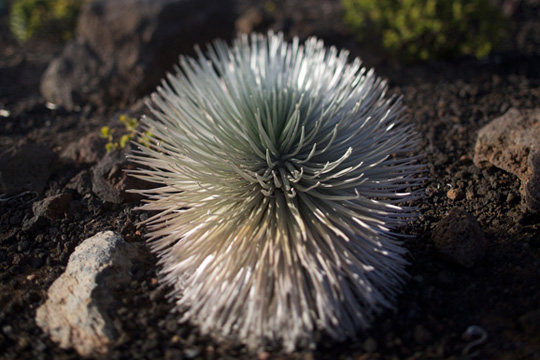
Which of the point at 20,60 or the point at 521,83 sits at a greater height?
the point at 20,60

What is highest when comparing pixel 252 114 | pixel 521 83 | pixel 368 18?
pixel 368 18

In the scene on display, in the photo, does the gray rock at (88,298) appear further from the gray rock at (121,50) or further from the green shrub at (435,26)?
the green shrub at (435,26)

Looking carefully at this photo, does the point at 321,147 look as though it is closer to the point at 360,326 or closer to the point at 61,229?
the point at 360,326

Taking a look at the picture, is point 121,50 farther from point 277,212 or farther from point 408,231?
point 408,231

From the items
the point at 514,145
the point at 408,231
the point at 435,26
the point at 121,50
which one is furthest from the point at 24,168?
the point at 435,26

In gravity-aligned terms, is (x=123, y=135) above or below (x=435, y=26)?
below

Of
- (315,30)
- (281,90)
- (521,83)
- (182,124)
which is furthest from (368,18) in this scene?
(182,124)
